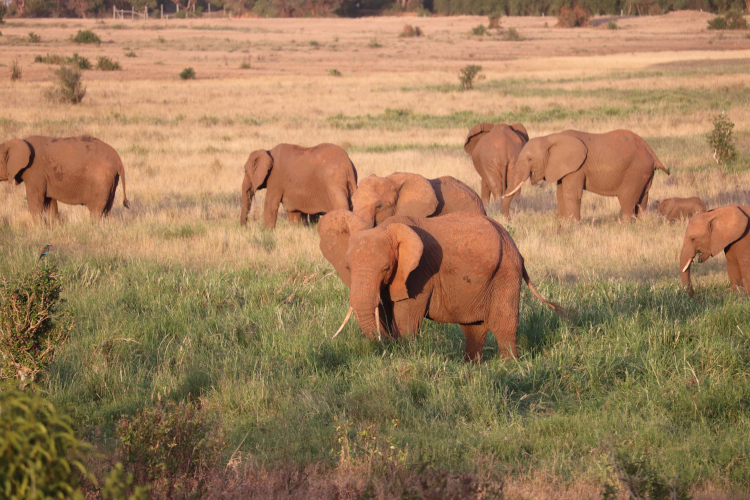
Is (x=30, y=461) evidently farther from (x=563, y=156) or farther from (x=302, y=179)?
(x=563, y=156)

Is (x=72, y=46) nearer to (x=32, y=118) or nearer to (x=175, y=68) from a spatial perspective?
(x=175, y=68)

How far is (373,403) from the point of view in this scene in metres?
4.77

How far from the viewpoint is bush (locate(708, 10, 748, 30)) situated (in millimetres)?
68062

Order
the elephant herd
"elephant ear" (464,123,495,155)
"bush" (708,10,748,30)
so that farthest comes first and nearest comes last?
"bush" (708,10,748,30)
"elephant ear" (464,123,495,155)
the elephant herd

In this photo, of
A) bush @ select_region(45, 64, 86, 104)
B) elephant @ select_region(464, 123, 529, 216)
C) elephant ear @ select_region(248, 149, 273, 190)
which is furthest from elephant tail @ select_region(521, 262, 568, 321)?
bush @ select_region(45, 64, 86, 104)

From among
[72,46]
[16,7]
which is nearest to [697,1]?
[72,46]

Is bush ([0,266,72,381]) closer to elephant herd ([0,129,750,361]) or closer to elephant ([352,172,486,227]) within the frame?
elephant herd ([0,129,750,361])

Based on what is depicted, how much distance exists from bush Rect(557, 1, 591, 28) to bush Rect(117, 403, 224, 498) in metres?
88.3

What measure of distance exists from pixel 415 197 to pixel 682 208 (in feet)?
19.1

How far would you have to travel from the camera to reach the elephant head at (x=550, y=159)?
11688 mm

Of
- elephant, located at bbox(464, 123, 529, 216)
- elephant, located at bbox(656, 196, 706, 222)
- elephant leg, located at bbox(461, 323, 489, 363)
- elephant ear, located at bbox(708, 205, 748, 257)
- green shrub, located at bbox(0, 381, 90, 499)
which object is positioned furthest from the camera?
elephant, located at bbox(464, 123, 529, 216)

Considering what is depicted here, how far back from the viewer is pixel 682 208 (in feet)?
37.9

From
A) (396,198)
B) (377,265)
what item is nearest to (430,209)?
(396,198)

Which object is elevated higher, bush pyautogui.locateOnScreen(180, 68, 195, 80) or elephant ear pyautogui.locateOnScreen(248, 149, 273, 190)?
bush pyautogui.locateOnScreen(180, 68, 195, 80)
